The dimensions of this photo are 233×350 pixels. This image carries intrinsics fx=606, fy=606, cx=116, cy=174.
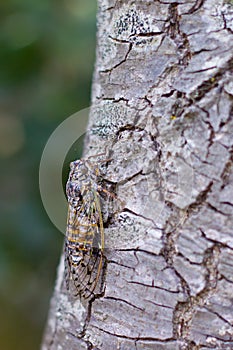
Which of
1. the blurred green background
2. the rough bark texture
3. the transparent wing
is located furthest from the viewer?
the blurred green background

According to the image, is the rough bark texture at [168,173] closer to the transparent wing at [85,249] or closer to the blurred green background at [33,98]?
the transparent wing at [85,249]

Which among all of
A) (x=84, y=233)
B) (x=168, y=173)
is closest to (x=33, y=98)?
(x=84, y=233)

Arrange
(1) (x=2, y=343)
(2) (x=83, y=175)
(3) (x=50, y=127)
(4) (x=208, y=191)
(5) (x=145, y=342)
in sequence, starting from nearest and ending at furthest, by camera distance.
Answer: (4) (x=208, y=191)
(5) (x=145, y=342)
(2) (x=83, y=175)
(3) (x=50, y=127)
(1) (x=2, y=343)

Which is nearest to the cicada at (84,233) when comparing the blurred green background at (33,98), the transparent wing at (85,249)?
the transparent wing at (85,249)

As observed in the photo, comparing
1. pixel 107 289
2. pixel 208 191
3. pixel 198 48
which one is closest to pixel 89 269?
pixel 107 289

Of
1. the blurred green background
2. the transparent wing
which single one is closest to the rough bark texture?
the transparent wing

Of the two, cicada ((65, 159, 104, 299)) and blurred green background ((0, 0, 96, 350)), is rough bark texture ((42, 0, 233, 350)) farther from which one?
blurred green background ((0, 0, 96, 350))

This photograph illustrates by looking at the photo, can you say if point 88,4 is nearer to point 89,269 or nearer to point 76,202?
point 76,202
